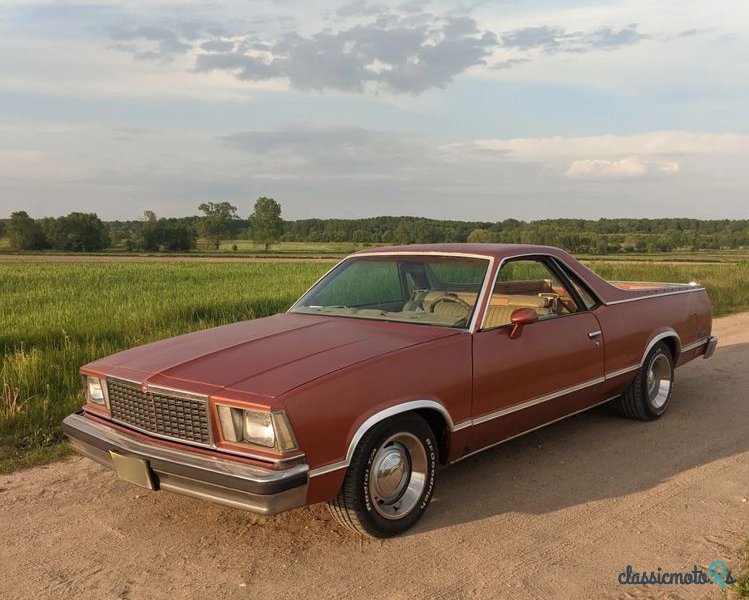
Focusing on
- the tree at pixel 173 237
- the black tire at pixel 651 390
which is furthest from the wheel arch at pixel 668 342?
the tree at pixel 173 237

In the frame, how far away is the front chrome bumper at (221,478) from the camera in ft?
9.20

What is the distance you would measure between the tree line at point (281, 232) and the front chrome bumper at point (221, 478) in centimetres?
6099

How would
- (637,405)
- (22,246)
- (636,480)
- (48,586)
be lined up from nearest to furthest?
1. (48,586)
2. (636,480)
3. (637,405)
4. (22,246)

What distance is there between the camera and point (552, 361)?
423 cm

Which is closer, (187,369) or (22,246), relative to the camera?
(187,369)

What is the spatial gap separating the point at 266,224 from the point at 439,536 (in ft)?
337

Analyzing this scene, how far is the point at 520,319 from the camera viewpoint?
153 inches

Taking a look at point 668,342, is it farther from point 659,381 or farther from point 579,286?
point 579,286

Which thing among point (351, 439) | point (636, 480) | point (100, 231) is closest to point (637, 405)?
point (636, 480)

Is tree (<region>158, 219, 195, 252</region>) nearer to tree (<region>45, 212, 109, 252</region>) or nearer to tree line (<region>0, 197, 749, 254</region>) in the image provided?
tree line (<region>0, 197, 749, 254</region>)

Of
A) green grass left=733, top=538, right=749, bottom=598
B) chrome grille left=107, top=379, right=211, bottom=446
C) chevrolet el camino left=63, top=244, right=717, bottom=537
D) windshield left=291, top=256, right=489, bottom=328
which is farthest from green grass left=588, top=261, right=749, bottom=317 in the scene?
chrome grille left=107, top=379, right=211, bottom=446

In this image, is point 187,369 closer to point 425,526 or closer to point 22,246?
point 425,526

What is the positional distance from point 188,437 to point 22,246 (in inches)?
3789

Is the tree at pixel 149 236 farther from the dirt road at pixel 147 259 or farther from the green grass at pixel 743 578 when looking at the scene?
the green grass at pixel 743 578
